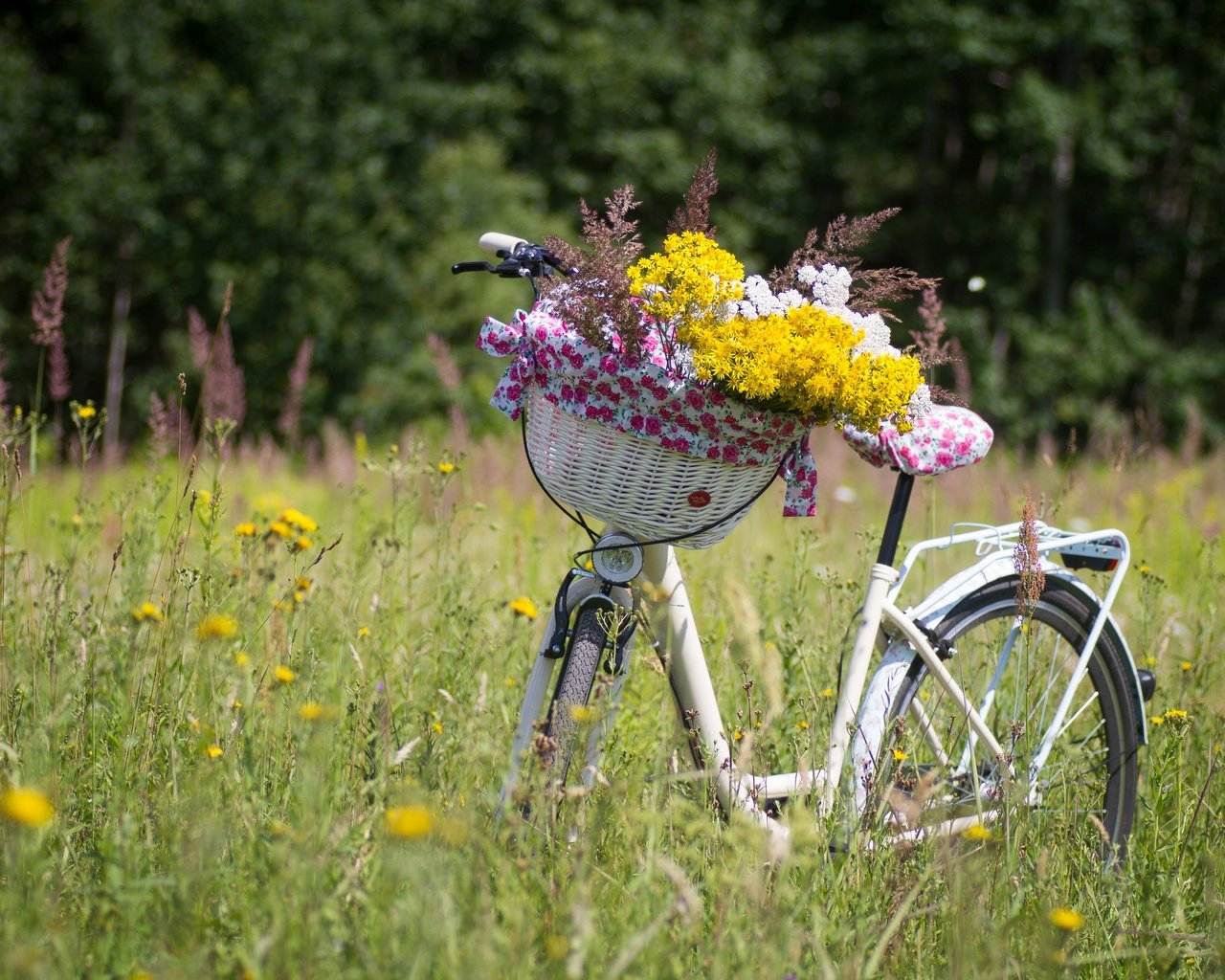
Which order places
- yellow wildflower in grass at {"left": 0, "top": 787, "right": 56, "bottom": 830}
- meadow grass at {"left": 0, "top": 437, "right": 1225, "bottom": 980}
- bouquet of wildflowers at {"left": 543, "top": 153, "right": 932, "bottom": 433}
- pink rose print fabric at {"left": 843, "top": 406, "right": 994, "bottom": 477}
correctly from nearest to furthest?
yellow wildflower in grass at {"left": 0, "top": 787, "right": 56, "bottom": 830} < meadow grass at {"left": 0, "top": 437, "right": 1225, "bottom": 980} < bouquet of wildflowers at {"left": 543, "top": 153, "right": 932, "bottom": 433} < pink rose print fabric at {"left": 843, "top": 406, "right": 994, "bottom": 477}

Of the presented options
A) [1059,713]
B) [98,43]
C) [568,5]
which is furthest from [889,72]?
[1059,713]

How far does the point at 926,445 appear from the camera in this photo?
94.9 inches

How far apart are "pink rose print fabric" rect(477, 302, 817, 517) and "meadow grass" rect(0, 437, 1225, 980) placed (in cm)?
40

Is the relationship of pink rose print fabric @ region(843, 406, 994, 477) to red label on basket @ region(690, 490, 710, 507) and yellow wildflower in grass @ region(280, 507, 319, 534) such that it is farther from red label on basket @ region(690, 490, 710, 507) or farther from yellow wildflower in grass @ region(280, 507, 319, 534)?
yellow wildflower in grass @ region(280, 507, 319, 534)

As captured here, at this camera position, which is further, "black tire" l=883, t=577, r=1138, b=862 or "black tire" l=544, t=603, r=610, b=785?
"black tire" l=883, t=577, r=1138, b=862

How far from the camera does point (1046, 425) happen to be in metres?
15.6

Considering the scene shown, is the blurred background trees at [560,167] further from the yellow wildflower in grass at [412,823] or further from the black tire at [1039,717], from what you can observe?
the yellow wildflower in grass at [412,823]

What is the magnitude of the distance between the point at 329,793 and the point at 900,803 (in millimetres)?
960

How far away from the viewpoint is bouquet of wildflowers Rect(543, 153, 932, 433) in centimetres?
192

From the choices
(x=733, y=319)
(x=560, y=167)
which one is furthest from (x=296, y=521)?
(x=560, y=167)

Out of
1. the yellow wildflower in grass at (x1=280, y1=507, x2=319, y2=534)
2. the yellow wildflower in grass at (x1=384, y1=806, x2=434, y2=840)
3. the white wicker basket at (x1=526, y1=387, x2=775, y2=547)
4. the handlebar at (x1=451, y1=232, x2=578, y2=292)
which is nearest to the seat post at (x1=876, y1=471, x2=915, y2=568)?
the white wicker basket at (x1=526, y1=387, x2=775, y2=547)

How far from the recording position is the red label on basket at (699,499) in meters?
2.10

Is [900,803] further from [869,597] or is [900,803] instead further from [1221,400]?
[1221,400]

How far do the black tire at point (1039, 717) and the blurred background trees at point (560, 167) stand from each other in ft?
27.9
